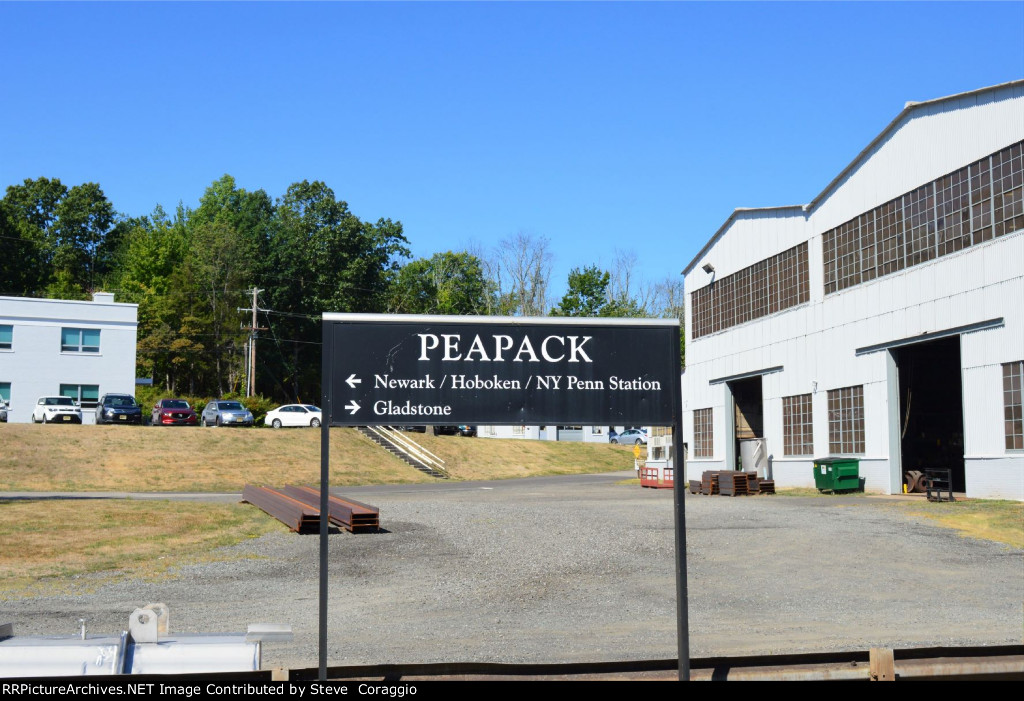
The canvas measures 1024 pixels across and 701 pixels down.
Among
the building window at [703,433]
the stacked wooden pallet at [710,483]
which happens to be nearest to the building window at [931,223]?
the stacked wooden pallet at [710,483]

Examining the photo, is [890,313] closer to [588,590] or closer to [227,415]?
[588,590]

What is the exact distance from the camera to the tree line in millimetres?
84875

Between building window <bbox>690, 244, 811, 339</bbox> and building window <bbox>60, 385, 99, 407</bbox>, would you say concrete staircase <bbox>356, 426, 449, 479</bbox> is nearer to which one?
building window <bbox>690, 244, 811, 339</bbox>

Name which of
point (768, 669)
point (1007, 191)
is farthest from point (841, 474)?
point (768, 669)

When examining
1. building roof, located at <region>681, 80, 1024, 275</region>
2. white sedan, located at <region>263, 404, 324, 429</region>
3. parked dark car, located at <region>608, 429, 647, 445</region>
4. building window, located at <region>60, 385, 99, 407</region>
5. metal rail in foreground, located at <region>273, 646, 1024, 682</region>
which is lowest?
metal rail in foreground, located at <region>273, 646, 1024, 682</region>

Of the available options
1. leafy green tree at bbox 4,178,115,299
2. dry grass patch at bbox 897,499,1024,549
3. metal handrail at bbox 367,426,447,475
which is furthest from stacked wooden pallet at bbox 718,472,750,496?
leafy green tree at bbox 4,178,115,299

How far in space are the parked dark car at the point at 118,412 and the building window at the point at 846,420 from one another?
36.3m

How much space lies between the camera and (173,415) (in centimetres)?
5444

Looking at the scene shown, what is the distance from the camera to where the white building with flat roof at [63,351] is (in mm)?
57750

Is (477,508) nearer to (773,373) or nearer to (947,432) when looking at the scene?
(773,373)

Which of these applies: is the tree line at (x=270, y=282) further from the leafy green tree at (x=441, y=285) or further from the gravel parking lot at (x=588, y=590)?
the gravel parking lot at (x=588, y=590)

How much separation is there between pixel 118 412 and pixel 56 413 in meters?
2.98

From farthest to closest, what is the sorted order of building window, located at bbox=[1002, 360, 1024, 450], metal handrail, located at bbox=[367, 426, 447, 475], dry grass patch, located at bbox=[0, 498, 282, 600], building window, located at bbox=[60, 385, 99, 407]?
building window, located at bbox=[60, 385, 99, 407]
metal handrail, located at bbox=[367, 426, 447, 475]
building window, located at bbox=[1002, 360, 1024, 450]
dry grass patch, located at bbox=[0, 498, 282, 600]

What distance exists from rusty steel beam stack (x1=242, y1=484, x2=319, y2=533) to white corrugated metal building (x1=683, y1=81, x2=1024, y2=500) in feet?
57.4
